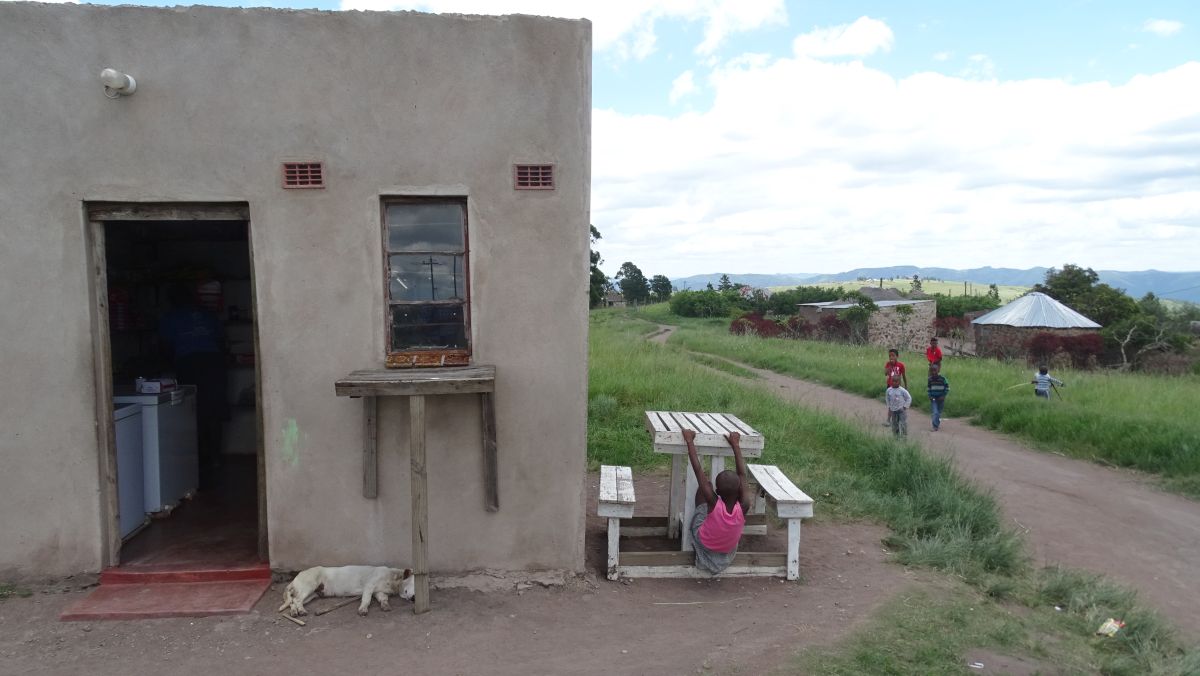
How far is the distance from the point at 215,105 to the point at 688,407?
7.66m

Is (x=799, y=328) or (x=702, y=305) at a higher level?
(x=702, y=305)

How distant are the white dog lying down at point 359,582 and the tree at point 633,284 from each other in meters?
65.3

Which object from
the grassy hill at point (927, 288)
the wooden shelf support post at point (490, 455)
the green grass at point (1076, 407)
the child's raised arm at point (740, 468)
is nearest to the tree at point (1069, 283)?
the green grass at point (1076, 407)

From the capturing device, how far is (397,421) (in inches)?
192

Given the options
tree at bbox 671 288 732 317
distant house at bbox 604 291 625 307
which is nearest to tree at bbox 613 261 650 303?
distant house at bbox 604 291 625 307

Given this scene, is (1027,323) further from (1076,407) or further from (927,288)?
(927,288)

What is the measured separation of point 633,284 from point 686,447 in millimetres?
64844

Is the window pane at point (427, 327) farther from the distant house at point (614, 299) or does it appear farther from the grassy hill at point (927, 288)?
the grassy hill at point (927, 288)

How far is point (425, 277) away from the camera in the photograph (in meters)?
4.90

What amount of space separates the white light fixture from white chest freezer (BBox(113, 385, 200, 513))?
2.29 meters

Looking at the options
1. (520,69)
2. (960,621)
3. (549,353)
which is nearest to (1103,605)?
(960,621)

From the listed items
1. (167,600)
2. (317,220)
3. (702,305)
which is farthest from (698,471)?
(702,305)

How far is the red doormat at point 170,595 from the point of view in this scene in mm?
4457

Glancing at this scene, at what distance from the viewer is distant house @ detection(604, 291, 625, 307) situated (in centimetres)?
6556
